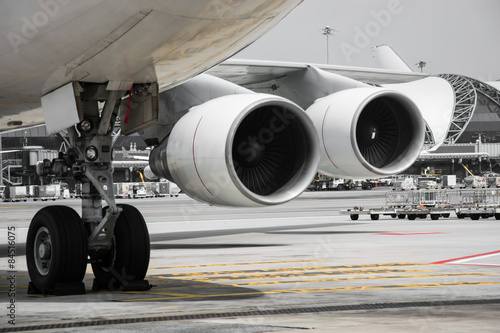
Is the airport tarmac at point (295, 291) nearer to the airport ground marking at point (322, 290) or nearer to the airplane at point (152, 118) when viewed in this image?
the airport ground marking at point (322, 290)

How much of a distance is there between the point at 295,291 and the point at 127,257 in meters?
1.93

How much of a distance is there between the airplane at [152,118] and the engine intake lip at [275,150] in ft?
0.05

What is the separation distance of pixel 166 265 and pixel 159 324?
5833 millimetres

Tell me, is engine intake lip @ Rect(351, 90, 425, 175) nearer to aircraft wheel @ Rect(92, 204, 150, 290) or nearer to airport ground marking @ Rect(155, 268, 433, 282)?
airport ground marking @ Rect(155, 268, 433, 282)

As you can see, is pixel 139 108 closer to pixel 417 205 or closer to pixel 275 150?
pixel 275 150

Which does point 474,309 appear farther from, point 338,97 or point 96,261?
point 338,97

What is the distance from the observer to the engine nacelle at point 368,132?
424 inches

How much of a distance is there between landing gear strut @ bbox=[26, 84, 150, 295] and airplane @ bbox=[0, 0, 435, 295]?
0.02 m

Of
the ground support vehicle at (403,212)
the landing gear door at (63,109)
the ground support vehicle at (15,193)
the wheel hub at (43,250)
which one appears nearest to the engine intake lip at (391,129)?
the landing gear door at (63,109)

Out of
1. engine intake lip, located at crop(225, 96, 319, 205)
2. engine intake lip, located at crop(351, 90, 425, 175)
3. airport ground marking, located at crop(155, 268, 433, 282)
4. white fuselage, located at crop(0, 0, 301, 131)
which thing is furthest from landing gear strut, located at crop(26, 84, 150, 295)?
engine intake lip, located at crop(351, 90, 425, 175)

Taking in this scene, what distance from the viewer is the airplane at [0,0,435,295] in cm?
689

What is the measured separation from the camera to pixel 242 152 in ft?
31.3

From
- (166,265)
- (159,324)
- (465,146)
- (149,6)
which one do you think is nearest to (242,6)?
(149,6)

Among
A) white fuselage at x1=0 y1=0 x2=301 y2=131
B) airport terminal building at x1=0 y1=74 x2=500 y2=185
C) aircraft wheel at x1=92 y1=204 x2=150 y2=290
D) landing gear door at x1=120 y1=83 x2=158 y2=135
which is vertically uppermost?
airport terminal building at x1=0 y1=74 x2=500 y2=185
